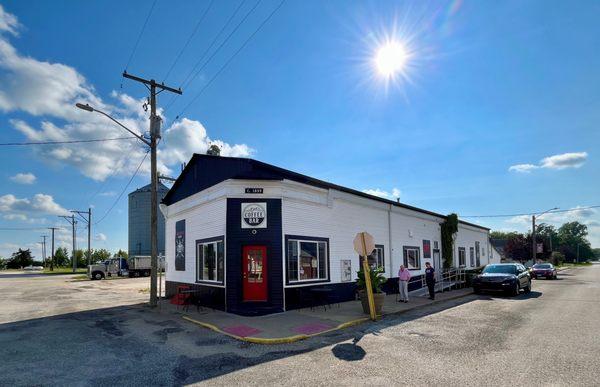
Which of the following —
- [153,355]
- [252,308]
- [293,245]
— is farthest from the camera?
[293,245]

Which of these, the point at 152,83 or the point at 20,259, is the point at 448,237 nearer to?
the point at 152,83

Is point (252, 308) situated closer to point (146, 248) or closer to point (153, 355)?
point (153, 355)

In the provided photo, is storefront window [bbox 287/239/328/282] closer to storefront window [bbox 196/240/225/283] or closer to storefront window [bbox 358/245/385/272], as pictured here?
storefront window [bbox 196/240/225/283]

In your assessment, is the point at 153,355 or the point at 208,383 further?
the point at 153,355

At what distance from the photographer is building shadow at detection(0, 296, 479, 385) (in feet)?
23.2

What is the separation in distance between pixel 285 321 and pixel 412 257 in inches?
546

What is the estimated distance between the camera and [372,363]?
7613 mm

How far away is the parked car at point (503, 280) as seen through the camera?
19703mm

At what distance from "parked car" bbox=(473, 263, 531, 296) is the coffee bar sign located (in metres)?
13.2

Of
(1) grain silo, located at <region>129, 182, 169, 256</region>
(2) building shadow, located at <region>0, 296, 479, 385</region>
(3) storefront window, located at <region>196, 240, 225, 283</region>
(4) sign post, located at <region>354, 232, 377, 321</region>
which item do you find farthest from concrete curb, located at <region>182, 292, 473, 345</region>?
(1) grain silo, located at <region>129, 182, 169, 256</region>

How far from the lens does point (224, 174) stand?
15.5 metres

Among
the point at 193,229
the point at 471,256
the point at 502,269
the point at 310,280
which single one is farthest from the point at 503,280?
the point at 193,229

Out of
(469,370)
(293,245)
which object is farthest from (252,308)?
(469,370)

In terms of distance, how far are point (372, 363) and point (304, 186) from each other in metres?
8.68
